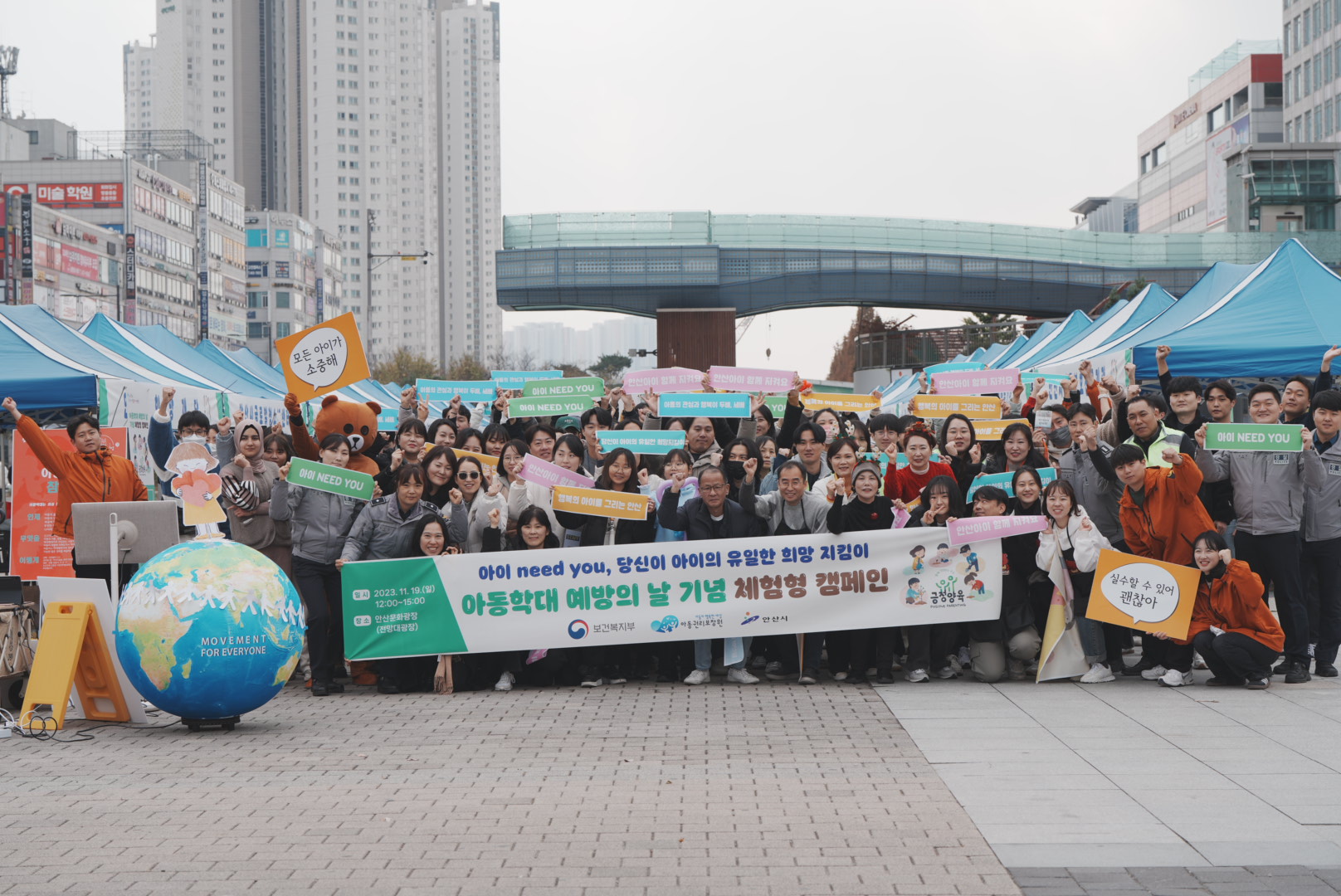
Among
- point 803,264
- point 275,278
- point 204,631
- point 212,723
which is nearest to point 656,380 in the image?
point 212,723

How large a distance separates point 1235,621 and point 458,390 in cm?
1010

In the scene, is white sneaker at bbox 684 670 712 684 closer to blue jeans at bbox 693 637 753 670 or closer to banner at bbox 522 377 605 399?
blue jeans at bbox 693 637 753 670

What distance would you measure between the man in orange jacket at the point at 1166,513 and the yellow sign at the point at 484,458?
486cm

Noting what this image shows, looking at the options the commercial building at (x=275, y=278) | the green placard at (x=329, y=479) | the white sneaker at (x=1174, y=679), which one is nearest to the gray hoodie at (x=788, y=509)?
the white sneaker at (x=1174, y=679)

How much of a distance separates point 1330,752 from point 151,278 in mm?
84853

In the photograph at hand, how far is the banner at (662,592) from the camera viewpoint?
9789mm

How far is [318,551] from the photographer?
9820mm

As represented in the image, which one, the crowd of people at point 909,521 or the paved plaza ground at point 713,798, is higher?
the crowd of people at point 909,521

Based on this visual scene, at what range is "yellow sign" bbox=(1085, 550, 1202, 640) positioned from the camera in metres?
9.16

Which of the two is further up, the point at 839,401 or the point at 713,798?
the point at 839,401

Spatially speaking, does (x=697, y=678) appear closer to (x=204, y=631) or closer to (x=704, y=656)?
(x=704, y=656)

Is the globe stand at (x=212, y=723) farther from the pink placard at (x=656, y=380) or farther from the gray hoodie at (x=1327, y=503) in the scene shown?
the gray hoodie at (x=1327, y=503)

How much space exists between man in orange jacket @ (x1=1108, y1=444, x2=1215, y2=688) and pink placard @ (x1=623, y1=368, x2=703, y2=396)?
5.66 meters

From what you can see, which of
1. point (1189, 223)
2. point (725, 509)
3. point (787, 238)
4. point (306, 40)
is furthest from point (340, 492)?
point (306, 40)
